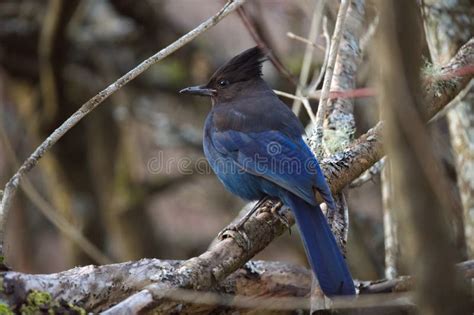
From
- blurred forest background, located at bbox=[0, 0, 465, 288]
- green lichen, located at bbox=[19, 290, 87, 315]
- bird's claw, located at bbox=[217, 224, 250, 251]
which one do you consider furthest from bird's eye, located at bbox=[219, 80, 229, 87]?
green lichen, located at bbox=[19, 290, 87, 315]

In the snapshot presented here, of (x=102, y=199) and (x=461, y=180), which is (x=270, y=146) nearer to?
(x=461, y=180)

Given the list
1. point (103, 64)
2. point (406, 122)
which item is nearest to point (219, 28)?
point (103, 64)

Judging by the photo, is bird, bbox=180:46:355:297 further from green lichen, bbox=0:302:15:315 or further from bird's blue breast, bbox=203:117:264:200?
green lichen, bbox=0:302:15:315

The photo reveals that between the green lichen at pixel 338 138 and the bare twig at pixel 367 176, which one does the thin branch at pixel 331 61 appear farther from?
the bare twig at pixel 367 176

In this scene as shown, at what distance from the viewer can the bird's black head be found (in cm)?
534

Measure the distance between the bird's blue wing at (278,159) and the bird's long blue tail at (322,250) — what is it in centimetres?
7

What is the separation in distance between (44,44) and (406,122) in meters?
5.24

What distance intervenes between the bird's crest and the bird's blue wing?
0.53 meters

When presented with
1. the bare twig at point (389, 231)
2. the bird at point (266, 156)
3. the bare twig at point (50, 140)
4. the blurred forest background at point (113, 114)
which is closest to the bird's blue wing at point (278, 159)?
the bird at point (266, 156)

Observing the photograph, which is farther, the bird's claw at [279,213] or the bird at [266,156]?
the bird's claw at [279,213]

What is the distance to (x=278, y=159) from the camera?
4527 mm

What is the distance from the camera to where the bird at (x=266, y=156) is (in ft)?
12.1

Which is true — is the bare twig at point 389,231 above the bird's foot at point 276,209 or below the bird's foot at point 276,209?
below

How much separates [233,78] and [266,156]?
96 centimetres
